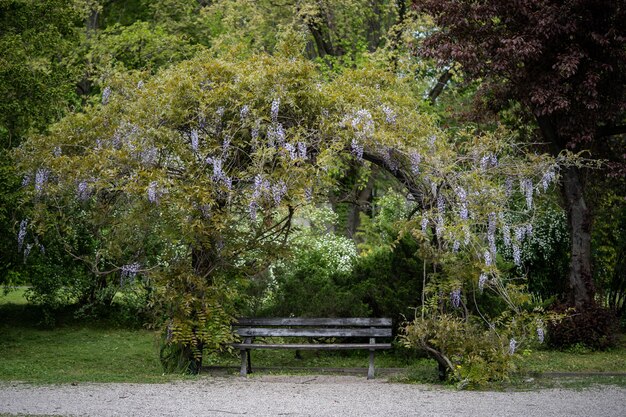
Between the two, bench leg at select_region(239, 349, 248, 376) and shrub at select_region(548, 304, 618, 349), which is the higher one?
shrub at select_region(548, 304, 618, 349)

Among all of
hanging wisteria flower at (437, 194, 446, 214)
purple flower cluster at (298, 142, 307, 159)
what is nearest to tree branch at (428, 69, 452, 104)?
hanging wisteria flower at (437, 194, 446, 214)

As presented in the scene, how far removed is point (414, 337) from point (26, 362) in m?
6.58

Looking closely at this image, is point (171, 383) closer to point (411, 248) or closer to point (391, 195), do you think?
point (411, 248)

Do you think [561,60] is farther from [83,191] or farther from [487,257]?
[83,191]

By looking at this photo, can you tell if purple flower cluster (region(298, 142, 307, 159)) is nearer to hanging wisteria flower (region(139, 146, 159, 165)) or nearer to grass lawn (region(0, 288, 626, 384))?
hanging wisteria flower (region(139, 146, 159, 165))

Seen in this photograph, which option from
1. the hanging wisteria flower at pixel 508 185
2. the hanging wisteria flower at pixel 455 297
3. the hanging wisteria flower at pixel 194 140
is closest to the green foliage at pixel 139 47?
the hanging wisteria flower at pixel 194 140

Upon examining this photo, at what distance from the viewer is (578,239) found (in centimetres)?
1427

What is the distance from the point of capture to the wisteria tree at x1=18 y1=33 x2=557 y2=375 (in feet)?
32.8

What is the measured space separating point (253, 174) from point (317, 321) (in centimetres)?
229

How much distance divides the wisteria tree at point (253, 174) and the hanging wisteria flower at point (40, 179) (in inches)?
1.1

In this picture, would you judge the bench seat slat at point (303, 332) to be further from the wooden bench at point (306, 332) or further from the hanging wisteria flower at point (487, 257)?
the hanging wisteria flower at point (487, 257)

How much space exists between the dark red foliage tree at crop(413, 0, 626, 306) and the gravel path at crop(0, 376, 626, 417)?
5143 mm

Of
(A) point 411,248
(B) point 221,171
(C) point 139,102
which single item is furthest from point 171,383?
(A) point 411,248

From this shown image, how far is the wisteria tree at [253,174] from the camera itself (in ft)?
32.8
